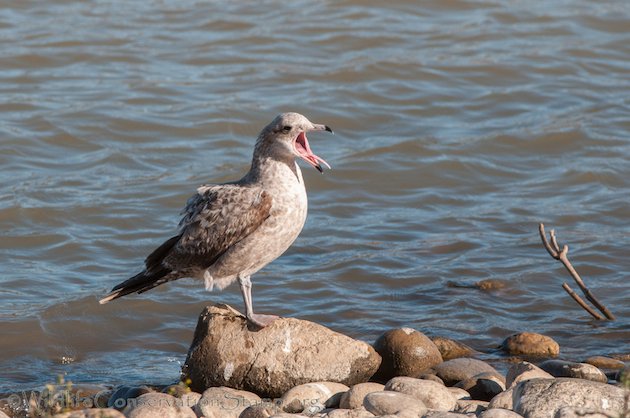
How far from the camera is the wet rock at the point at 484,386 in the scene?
725 cm

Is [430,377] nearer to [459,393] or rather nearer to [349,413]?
[459,393]

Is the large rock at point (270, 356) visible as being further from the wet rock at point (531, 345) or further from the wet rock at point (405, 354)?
the wet rock at point (531, 345)

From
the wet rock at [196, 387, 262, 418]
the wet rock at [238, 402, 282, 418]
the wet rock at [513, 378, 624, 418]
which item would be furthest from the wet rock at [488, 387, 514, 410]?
the wet rock at [196, 387, 262, 418]

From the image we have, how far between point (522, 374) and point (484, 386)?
0.29 metres

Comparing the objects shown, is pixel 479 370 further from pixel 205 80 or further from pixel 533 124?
pixel 205 80

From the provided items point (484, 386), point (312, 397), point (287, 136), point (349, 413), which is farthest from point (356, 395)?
point (287, 136)

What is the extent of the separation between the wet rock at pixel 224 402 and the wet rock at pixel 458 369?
126 cm

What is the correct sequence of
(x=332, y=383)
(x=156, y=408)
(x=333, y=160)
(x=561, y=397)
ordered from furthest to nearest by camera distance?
(x=333, y=160), (x=332, y=383), (x=156, y=408), (x=561, y=397)

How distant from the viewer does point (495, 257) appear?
10492mm

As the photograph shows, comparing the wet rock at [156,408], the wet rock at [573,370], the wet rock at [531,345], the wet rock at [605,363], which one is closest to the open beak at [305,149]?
the wet rock at [156,408]

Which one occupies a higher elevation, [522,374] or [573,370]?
[522,374]

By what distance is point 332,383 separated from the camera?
23.8 ft

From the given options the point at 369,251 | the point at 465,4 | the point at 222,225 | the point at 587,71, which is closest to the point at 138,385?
the point at 222,225

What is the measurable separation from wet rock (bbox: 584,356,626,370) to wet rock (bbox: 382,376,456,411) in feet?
4.76
